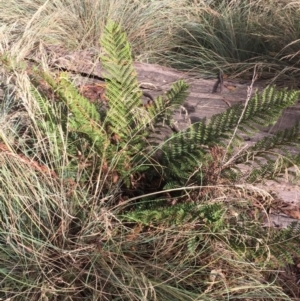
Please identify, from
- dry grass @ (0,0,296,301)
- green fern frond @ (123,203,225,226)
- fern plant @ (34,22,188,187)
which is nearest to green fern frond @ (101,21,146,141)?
fern plant @ (34,22,188,187)

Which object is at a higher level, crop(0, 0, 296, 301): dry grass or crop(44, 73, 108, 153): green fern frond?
crop(44, 73, 108, 153): green fern frond

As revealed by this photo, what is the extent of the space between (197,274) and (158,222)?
0.88 ft

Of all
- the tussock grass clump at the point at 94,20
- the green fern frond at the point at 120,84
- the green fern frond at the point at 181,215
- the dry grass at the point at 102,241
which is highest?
the green fern frond at the point at 120,84

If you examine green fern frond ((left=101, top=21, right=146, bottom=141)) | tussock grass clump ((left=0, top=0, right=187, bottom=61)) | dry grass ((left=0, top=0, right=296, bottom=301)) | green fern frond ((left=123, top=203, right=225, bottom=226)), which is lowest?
dry grass ((left=0, top=0, right=296, bottom=301))

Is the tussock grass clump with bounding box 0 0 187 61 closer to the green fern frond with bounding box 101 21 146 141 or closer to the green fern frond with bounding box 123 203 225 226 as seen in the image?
the green fern frond with bounding box 101 21 146 141

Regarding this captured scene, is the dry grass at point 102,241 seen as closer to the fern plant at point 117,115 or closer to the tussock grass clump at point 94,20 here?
the fern plant at point 117,115

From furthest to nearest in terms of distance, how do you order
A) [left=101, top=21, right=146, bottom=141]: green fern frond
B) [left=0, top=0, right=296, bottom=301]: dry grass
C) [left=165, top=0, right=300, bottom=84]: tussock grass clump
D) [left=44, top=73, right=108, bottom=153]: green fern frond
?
[left=165, top=0, right=300, bottom=84]: tussock grass clump < [left=101, top=21, right=146, bottom=141]: green fern frond < [left=44, top=73, right=108, bottom=153]: green fern frond < [left=0, top=0, right=296, bottom=301]: dry grass

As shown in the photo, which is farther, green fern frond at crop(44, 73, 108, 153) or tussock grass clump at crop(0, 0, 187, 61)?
tussock grass clump at crop(0, 0, 187, 61)

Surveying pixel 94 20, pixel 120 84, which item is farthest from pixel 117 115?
pixel 94 20

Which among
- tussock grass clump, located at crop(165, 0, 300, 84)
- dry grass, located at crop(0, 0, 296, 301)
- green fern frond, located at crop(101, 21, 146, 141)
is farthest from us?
tussock grass clump, located at crop(165, 0, 300, 84)

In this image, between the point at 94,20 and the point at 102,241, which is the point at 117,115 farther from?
the point at 94,20

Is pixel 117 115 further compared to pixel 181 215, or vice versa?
pixel 117 115

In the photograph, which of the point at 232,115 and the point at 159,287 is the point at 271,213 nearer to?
the point at 232,115

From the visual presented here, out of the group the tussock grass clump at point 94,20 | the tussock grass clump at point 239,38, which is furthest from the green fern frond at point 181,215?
the tussock grass clump at point 94,20
